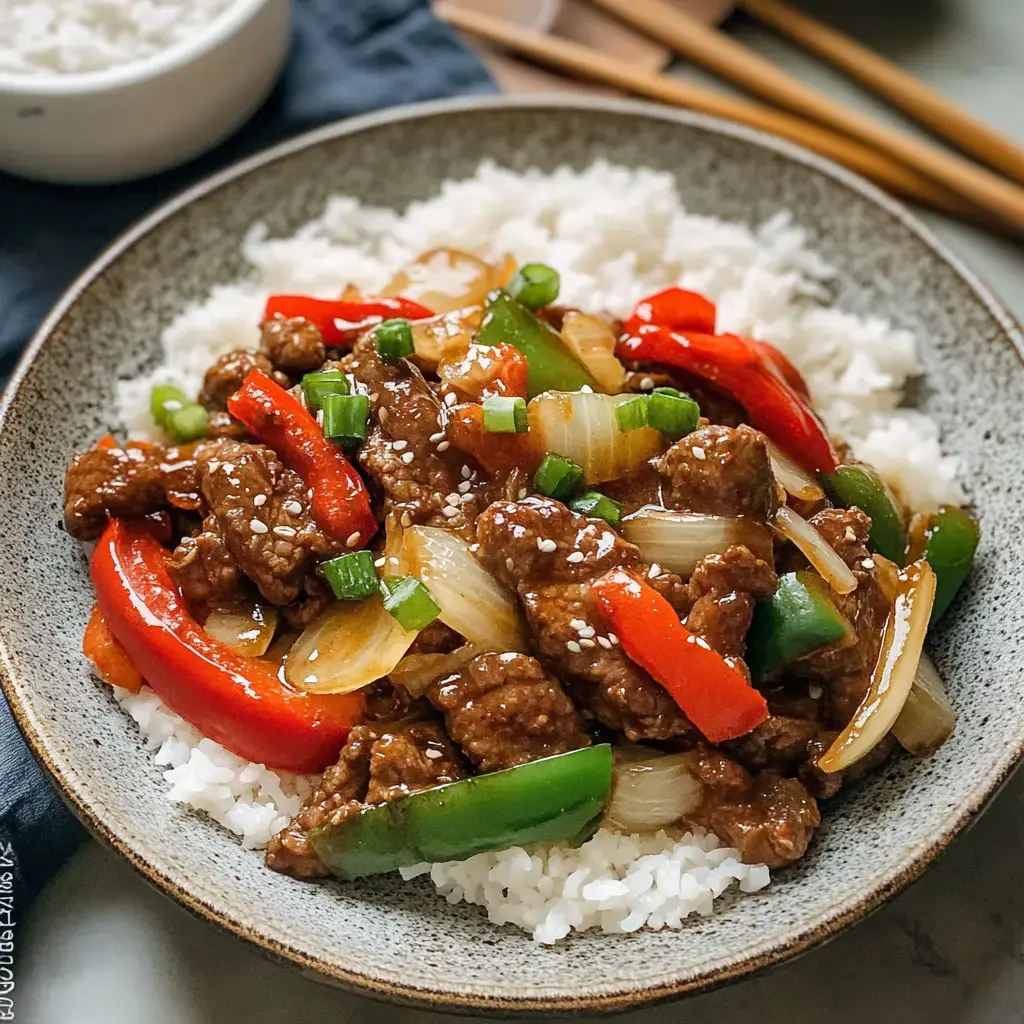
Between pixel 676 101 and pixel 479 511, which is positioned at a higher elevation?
pixel 676 101

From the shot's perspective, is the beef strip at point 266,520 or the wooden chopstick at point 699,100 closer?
the beef strip at point 266,520

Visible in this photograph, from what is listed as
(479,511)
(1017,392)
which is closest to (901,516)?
(1017,392)

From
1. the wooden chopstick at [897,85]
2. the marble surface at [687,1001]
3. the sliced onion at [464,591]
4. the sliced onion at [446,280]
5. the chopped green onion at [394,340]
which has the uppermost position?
the wooden chopstick at [897,85]

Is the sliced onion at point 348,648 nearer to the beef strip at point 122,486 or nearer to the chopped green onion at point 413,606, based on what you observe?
the chopped green onion at point 413,606

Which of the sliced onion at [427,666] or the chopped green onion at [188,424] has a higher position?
the sliced onion at [427,666]

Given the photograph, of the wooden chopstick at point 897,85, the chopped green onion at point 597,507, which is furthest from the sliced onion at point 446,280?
the wooden chopstick at point 897,85

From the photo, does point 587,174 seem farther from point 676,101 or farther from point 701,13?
point 701,13
